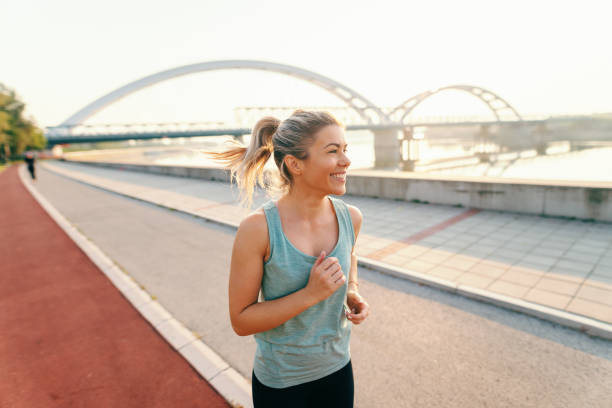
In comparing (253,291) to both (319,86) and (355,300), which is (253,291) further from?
(319,86)

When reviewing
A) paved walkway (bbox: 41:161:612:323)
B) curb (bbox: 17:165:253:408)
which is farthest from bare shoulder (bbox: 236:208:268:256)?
paved walkway (bbox: 41:161:612:323)

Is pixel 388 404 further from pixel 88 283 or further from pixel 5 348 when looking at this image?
pixel 88 283

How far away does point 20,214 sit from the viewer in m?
12.5

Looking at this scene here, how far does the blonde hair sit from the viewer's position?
1.49 meters

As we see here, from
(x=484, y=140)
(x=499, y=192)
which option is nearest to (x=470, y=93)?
(x=484, y=140)

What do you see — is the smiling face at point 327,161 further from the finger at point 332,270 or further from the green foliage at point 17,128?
the green foliage at point 17,128

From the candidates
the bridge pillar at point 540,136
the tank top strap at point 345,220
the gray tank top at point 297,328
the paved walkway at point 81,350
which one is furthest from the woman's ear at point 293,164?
the bridge pillar at point 540,136

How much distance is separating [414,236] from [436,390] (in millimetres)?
4377

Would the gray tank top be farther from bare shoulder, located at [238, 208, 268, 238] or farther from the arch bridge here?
the arch bridge

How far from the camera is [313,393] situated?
160 centimetres

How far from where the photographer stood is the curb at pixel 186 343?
3074 millimetres

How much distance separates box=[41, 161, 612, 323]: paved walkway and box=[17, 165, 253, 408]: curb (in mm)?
3169

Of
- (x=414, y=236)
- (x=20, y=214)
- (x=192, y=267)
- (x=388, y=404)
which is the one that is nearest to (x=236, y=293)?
(x=388, y=404)

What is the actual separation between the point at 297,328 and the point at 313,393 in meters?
0.35
